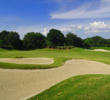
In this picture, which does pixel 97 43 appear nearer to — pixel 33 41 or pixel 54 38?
pixel 54 38

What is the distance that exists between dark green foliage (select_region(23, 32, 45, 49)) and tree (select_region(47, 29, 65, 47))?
861 centimetres

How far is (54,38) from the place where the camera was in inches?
2739

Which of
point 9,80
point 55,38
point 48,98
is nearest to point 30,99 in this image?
point 48,98

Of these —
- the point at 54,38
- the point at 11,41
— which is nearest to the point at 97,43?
the point at 54,38

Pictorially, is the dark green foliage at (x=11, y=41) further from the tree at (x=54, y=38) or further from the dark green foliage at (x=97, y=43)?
the dark green foliage at (x=97, y=43)

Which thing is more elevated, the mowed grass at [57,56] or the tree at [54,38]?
the tree at [54,38]

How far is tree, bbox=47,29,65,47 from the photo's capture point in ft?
224

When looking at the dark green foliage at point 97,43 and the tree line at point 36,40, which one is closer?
the tree line at point 36,40

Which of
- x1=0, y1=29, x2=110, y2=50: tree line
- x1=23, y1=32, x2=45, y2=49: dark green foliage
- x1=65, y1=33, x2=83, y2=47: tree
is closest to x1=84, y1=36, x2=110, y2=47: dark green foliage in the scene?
x1=65, y1=33, x2=83, y2=47: tree

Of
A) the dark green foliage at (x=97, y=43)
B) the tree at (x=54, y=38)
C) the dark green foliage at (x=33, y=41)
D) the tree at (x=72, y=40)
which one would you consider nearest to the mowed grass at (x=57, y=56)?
the tree at (x=54, y=38)

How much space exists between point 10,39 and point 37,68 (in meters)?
61.0

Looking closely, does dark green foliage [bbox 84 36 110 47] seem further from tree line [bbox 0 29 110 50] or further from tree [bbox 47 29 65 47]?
tree [bbox 47 29 65 47]

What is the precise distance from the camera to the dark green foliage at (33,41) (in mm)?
75369

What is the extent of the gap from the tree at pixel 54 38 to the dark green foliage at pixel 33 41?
8609 millimetres
